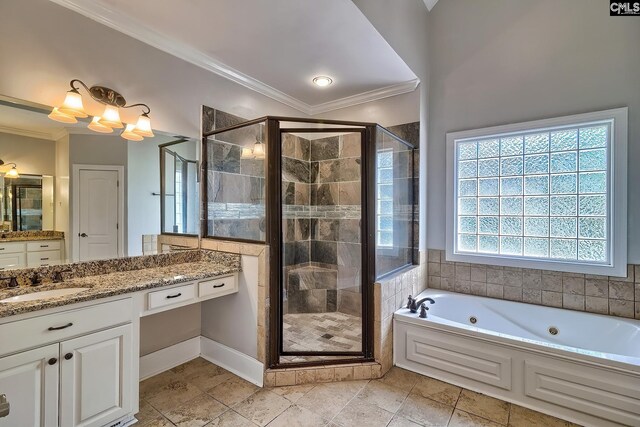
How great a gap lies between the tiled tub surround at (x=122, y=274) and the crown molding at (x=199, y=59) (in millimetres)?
1639

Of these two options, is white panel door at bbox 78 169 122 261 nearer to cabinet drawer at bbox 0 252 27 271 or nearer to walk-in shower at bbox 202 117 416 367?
cabinet drawer at bbox 0 252 27 271

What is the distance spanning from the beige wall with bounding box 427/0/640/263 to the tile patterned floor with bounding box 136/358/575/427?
1.54 metres

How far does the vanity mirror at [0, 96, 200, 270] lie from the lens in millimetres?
1713

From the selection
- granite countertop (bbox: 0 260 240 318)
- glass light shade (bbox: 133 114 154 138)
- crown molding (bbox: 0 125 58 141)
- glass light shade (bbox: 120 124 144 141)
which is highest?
glass light shade (bbox: 133 114 154 138)

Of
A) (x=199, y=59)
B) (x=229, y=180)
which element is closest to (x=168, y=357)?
(x=229, y=180)

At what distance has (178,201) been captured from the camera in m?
2.50

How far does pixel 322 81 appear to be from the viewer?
2.95 m

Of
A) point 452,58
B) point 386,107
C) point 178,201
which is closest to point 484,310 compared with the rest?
point 386,107

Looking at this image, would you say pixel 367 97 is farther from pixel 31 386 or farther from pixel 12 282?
pixel 31 386

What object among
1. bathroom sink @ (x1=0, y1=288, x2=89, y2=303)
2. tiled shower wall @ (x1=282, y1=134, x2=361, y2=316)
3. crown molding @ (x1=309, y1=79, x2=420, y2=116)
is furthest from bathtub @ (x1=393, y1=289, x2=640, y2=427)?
bathroom sink @ (x1=0, y1=288, x2=89, y2=303)

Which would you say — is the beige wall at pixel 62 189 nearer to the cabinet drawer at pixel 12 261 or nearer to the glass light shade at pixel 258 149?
the cabinet drawer at pixel 12 261

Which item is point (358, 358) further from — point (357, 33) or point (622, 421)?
point (357, 33)

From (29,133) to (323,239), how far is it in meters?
2.73

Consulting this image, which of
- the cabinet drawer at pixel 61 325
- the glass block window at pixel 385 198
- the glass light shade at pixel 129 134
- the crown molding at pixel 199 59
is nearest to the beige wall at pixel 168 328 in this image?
the cabinet drawer at pixel 61 325
